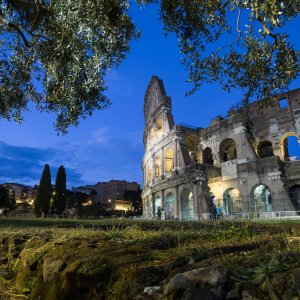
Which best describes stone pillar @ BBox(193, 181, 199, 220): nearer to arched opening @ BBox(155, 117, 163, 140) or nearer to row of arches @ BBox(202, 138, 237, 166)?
row of arches @ BBox(202, 138, 237, 166)

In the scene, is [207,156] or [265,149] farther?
[207,156]

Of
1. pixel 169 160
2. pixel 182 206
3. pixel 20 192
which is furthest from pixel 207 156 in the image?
pixel 20 192

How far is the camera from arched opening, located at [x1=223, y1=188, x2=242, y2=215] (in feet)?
123

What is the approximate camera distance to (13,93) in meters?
12.6

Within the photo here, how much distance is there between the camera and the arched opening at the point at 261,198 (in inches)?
1380

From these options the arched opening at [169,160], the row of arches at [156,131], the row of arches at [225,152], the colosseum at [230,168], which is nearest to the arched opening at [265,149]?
the colosseum at [230,168]

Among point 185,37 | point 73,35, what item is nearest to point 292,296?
point 185,37

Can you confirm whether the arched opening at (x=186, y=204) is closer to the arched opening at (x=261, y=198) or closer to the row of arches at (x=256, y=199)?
the row of arches at (x=256, y=199)

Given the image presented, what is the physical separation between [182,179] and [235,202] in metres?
7.17

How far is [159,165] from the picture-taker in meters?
49.5

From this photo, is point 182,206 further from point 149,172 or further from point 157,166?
point 149,172

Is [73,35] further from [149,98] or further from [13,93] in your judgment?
[149,98]

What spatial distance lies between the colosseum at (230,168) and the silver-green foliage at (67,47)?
2271 cm

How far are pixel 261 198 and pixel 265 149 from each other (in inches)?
344
